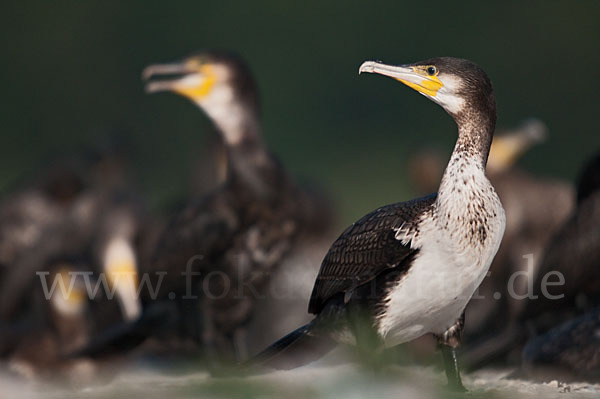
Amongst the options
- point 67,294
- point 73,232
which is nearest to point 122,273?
point 67,294

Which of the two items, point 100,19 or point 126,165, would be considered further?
point 100,19

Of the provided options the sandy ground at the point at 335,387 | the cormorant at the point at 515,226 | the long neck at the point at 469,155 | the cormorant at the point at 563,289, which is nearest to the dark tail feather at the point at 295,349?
the sandy ground at the point at 335,387

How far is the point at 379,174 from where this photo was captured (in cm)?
1533

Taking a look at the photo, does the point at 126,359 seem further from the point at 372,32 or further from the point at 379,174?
the point at 372,32

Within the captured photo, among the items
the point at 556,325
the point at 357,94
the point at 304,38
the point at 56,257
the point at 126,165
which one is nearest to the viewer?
the point at 556,325

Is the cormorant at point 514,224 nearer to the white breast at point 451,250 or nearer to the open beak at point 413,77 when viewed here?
the white breast at point 451,250

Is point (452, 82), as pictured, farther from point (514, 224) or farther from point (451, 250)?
point (514, 224)

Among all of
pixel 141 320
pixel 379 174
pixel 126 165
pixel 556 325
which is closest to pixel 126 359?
pixel 141 320

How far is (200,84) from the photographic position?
19.4ft

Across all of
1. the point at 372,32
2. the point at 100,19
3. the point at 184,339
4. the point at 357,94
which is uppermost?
the point at 100,19

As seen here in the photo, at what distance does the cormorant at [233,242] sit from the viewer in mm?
5551

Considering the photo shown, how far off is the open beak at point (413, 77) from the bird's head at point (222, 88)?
7.05ft

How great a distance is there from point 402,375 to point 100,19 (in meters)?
16.7

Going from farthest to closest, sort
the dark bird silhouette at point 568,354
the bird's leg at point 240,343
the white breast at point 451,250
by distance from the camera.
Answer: the bird's leg at point 240,343 → the dark bird silhouette at point 568,354 → the white breast at point 451,250
